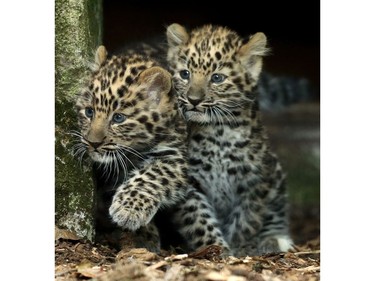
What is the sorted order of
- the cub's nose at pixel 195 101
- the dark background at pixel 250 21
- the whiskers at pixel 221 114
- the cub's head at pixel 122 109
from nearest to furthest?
the cub's head at pixel 122 109 < the cub's nose at pixel 195 101 < the whiskers at pixel 221 114 < the dark background at pixel 250 21

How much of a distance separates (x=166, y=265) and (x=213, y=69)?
222cm

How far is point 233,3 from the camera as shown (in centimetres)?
1231

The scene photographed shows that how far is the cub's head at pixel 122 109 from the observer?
7066 millimetres

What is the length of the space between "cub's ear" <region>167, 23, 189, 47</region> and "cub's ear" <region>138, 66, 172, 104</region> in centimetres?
64

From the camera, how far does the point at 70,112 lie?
7328mm

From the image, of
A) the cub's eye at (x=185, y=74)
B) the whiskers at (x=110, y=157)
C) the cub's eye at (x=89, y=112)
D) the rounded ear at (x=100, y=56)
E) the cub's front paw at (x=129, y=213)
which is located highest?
the rounded ear at (x=100, y=56)

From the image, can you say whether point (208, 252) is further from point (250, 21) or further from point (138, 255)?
point (250, 21)

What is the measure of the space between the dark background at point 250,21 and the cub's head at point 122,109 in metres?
4.59

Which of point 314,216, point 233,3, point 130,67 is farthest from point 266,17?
point 130,67

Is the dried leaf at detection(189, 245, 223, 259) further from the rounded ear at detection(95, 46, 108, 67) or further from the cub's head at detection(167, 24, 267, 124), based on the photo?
the rounded ear at detection(95, 46, 108, 67)

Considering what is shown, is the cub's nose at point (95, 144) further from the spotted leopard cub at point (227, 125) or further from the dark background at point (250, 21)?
the dark background at point (250, 21)

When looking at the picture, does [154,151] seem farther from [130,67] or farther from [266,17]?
[266,17]

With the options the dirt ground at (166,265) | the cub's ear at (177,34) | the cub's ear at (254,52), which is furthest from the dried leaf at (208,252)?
the cub's ear at (177,34)

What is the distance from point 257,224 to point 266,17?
484cm
